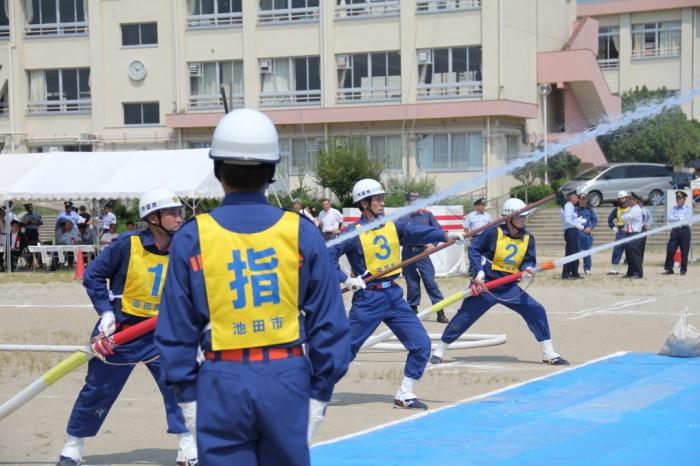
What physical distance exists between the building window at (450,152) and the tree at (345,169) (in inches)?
165

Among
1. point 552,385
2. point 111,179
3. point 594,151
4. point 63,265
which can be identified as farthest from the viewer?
point 594,151

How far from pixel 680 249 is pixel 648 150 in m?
23.8

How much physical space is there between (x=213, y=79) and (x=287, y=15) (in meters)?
4.07

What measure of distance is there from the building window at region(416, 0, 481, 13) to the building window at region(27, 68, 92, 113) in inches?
580

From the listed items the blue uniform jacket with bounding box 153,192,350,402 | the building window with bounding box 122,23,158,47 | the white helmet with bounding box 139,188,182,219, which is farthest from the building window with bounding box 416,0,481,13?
the blue uniform jacket with bounding box 153,192,350,402

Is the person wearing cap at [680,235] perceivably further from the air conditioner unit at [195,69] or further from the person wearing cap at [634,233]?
the air conditioner unit at [195,69]

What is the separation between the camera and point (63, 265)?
1152 inches

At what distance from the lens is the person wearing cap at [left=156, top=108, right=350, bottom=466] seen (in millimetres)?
4098

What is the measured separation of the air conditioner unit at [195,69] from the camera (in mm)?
44719

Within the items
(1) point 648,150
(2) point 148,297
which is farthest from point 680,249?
(1) point 648,150

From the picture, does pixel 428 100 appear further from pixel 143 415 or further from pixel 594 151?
pixel 143 415

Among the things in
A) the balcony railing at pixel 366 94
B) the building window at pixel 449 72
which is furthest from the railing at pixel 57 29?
the building window at pixel 449 72

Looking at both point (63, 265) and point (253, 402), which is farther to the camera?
point (63, 265)

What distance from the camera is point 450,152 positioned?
41.9 metres
